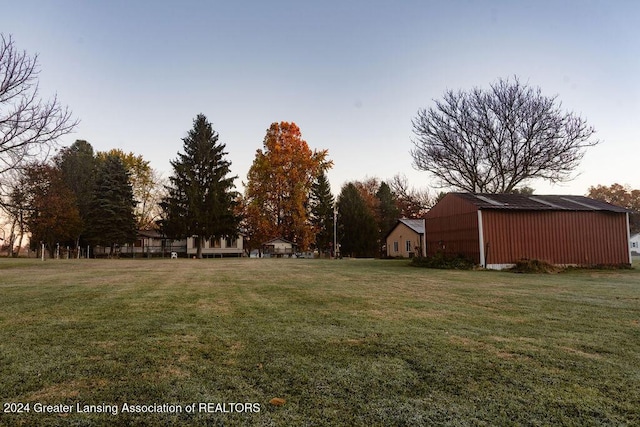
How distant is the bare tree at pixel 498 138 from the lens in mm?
24609

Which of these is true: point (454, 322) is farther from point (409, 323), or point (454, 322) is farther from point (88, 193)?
point (88, 193)

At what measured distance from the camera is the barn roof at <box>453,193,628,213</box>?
1948 centimetres

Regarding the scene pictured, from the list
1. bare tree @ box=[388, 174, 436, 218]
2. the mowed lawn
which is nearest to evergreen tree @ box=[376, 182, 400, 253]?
bare tree @ box=[388, 174, 436, 218]

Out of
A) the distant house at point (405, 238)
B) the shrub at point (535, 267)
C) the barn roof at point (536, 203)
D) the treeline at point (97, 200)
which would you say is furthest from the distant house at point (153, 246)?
the shrub at point (535, 267)

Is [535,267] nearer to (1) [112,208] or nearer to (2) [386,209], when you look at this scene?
(1) [112,208]

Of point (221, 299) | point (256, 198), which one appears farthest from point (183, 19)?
point (256, 198)

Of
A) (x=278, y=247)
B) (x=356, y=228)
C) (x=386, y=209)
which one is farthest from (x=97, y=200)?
(x=386, y=209)

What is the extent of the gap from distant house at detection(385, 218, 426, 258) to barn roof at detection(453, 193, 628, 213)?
13270mm

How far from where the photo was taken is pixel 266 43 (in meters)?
17.7

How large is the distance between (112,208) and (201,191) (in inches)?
431

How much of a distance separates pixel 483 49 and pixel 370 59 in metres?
5.38

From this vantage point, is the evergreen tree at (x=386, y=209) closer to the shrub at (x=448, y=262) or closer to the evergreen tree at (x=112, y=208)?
the evergreen tree at (x=112, y=208)

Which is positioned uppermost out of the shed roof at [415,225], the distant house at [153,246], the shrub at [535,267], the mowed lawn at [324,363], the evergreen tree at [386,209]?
the evergreen tree at [386,209]

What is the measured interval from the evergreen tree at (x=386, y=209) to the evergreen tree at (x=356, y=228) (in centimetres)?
472
